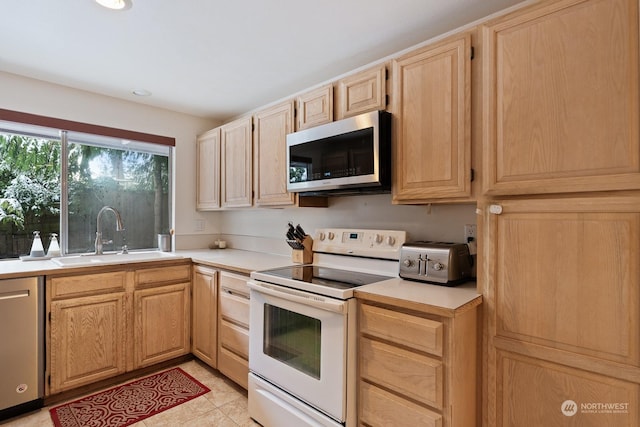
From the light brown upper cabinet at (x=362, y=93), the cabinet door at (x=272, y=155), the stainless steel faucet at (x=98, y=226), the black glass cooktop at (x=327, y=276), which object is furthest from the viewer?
the stainless steel faucet at (x=98, y=226)

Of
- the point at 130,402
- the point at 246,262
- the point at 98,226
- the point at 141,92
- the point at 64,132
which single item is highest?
the point at 141,92

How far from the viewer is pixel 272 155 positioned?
2.62 m

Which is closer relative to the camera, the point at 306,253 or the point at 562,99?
the point at 562,99

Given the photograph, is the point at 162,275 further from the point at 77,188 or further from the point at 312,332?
the point at 312,332

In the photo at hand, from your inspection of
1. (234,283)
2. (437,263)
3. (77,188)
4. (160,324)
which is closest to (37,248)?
(77,188)

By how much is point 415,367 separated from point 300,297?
2.15 ft

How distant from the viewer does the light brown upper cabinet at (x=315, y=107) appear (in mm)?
2186

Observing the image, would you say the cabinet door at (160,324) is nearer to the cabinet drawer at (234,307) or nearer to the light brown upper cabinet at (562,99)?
the cabinet drawer at (234,307)

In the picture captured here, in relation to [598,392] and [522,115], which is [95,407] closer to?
[598,392]

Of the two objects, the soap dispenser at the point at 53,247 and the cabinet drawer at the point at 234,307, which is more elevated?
the soap dispenser at the point at 53,247

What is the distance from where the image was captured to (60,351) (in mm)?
2242

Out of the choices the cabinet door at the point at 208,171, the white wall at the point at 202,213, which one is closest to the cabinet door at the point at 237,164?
the cabinet door at the point at 208,171

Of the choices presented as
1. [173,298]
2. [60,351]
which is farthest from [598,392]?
[60,351]

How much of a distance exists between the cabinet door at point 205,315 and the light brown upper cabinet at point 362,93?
1583mm
